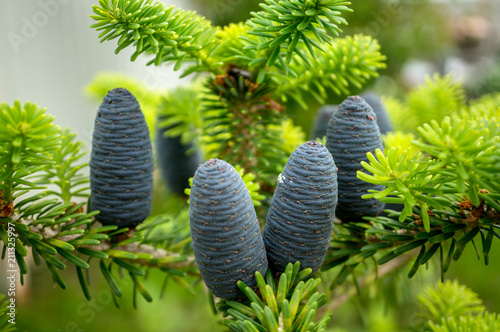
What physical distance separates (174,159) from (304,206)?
0.34 meters

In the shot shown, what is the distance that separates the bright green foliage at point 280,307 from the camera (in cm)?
27

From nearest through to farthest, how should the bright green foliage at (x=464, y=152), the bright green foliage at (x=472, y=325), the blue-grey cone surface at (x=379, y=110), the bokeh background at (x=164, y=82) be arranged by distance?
1. the bright green foliage at (x=464, y=152)
2. the bright green foliage at (x=472, y=325)
3. the blue-grey cone surface at (x=379, y=110)
4. the bokeh background at (x=164, y=82)

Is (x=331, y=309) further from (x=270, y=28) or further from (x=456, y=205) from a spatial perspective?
(x=270, y=28)

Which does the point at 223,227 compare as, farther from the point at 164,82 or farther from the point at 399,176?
the point at 164,82

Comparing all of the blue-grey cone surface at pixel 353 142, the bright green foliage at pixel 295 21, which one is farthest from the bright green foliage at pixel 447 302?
the bright green foliage at pixel 295 21

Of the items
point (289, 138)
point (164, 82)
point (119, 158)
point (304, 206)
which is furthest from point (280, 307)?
point (164, 82)

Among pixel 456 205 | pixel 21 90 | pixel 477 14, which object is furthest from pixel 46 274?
pixel 477 14

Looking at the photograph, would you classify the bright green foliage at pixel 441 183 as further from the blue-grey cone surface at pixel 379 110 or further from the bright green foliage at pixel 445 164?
the blue-grey cone surface at pixel 379 110

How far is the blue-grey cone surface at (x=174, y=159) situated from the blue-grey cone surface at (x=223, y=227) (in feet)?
1.01

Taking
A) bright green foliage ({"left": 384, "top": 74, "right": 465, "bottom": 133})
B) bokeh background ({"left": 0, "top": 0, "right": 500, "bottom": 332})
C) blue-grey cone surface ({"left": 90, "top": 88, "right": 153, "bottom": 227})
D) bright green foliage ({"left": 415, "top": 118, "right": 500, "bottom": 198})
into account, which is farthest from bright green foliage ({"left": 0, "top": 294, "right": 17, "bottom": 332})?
bright green foliage ({"left": 384, "top": 74, "right": 465, "bottom": 133})

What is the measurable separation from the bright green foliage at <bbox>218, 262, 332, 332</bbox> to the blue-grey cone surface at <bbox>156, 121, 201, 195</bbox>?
302 mm

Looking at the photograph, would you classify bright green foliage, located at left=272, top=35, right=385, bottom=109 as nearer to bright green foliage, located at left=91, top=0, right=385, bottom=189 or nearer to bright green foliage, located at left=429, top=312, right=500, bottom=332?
bright green foliage, located at left=91, top=0, right=385, bottom=189

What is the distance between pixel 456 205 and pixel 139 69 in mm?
1875

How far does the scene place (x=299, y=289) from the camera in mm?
291
